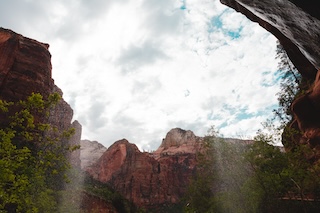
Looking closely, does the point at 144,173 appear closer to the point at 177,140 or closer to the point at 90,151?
the point at 177,140

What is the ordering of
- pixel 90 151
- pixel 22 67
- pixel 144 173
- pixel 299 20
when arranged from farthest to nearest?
1. pixel 90 151
2. pixel 144 173
3. pixel 22 67
4. pixel 299 20

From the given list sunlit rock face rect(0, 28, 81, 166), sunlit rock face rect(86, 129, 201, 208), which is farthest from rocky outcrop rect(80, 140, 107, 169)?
sunlit rock face rect(0, 28, 81, 166)

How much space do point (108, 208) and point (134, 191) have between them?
87.1 feet

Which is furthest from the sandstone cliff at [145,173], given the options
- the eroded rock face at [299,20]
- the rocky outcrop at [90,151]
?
the eroded rock face at [299,20]

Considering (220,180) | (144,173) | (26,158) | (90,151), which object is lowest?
(26,158)

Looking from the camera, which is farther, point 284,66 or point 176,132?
point 176,132

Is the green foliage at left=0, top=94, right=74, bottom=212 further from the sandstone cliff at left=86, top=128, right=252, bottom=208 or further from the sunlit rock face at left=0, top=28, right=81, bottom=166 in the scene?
the sandstone cliff at left=86, top=128, right=252, bottom=208

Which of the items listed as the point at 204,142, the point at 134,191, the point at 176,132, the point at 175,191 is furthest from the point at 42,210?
the point at 176,132

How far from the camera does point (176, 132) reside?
9281 centimetres

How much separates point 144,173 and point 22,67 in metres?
42.5

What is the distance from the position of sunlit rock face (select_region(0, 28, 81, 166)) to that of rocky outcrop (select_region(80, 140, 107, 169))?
5021cm

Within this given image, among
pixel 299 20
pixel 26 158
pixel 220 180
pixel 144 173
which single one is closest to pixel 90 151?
pixel 144 173

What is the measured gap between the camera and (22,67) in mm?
36219

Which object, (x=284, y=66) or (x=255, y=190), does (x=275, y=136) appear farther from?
(x=284, y=66)
